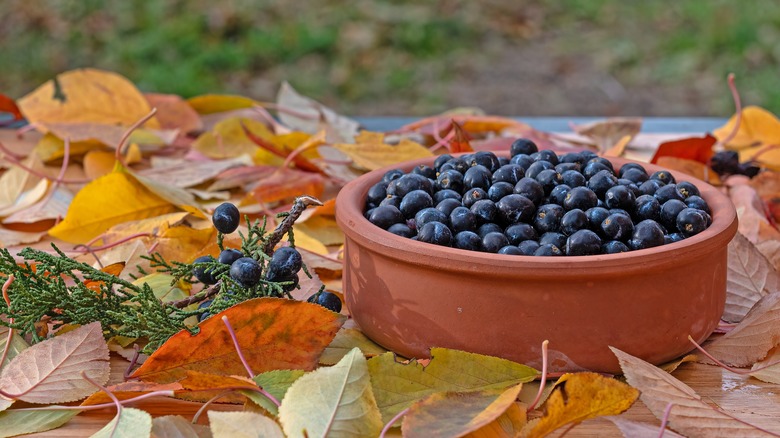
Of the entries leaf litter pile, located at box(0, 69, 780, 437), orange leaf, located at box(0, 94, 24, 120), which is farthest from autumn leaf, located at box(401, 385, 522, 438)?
orange leaf, located at box(0, 94, 24, 120)

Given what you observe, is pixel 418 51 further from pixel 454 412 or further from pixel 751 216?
pixel 454 412

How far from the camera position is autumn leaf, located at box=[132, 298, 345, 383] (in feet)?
2.13

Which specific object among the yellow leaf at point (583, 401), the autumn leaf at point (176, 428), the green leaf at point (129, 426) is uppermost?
the yellow leaf at point (583, 401)

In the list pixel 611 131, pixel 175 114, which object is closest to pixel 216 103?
pixel 175 114

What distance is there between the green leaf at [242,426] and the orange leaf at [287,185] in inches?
19.2

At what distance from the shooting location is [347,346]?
73 centimetres

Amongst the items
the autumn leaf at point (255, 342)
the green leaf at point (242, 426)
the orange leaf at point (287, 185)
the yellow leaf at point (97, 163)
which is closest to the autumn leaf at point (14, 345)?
the autumn leaf at point (255, 342)

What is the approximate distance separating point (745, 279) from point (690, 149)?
33cm

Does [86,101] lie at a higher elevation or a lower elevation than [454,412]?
lower

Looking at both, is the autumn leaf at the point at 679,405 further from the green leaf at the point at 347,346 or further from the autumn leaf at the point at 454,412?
the green leaf at the point at 347,346

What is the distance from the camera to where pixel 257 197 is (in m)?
1.03

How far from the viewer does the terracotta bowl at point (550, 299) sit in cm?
64

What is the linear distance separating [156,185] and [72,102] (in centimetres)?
37

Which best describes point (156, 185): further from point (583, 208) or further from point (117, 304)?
point (583, 208)
